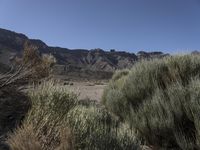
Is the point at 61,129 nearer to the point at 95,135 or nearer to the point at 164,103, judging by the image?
the point at 95,135

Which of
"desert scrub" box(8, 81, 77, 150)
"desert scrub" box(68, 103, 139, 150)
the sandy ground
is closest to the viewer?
"desert scrub" box(8, 81, 77, 150)

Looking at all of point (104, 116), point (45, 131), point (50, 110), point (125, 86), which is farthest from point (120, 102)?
point (45, 131)

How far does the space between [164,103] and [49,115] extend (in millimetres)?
2593

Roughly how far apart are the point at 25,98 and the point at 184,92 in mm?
3808

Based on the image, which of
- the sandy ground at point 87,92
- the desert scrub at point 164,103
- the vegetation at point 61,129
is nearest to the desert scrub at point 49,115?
the vegetation at point 61,129

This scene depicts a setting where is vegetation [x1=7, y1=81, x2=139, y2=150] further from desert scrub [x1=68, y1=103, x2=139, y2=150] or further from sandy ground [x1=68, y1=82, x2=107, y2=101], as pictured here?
sandy ground [x1=68, y1=82, x2=107, y2=101]

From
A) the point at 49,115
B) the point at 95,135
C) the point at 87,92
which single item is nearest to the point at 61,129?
the point at 95,135

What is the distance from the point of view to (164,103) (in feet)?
27.3

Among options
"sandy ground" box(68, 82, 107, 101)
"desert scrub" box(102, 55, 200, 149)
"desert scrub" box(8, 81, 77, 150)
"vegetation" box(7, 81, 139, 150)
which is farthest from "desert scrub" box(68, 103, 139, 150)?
"sandy ground" box(68, 82, 107, 101)

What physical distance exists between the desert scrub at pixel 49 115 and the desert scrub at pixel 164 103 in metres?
1.80

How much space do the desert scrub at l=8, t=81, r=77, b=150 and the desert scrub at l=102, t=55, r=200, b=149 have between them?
70.7 inches

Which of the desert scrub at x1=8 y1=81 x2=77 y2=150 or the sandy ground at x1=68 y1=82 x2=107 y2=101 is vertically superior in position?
the desert scrub at x1=8 y1=81 x2=77 y2=150

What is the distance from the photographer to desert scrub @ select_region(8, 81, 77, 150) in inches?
251

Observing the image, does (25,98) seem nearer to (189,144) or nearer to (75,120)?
(75,120)
